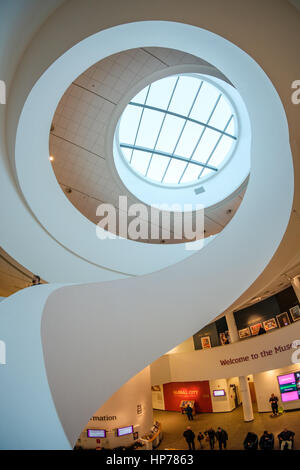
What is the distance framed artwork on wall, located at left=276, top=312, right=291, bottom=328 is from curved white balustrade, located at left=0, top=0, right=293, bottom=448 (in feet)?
41.7

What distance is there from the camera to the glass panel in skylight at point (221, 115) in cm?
1386

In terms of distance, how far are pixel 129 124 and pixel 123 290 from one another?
9.85 m

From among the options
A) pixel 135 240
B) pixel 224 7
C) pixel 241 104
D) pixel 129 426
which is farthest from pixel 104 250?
pixel 224 7

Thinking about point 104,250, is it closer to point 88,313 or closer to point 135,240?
point 135,240

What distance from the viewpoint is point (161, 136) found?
578 inches

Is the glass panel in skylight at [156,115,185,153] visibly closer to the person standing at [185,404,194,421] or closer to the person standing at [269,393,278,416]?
the person standing at [269,393,278,416]

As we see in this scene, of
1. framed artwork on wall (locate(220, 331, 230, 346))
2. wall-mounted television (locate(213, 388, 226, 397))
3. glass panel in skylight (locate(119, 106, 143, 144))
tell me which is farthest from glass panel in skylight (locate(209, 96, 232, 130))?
wall-mounted television (locate(213, 388, 226, 397))

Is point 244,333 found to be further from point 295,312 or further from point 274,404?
point 274,404

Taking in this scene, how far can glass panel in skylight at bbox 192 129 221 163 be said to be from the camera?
1490 cm

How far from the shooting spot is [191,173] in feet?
53.9

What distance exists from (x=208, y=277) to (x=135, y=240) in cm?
980

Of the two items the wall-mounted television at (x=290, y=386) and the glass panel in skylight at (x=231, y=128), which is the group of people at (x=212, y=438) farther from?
the glass panel in skylight at (x=231, y=128)

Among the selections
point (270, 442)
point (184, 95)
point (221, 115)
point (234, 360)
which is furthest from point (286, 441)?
point (184, 95)

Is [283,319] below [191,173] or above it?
below
